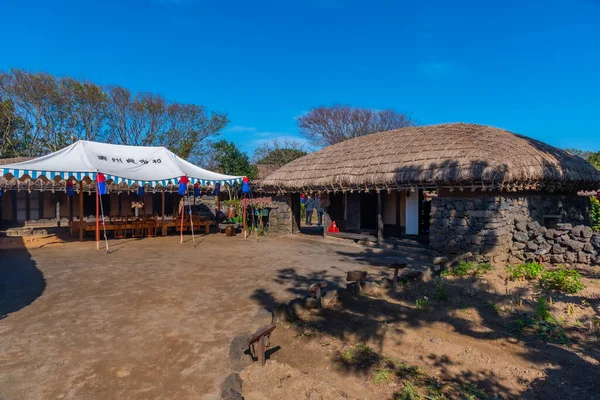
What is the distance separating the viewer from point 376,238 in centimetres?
1220

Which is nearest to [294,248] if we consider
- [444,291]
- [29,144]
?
[444,291]

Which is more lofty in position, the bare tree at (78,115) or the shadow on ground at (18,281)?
the bare tree at (78,115)

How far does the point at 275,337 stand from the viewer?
4.28 metres

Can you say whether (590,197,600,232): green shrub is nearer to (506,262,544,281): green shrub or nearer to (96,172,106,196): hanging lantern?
(506,262,544,281): green shrub

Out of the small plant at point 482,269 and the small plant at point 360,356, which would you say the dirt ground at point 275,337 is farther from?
the small plant at point 482,269

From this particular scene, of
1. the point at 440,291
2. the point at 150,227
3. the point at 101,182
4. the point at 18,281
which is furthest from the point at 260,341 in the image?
the point at 150,227

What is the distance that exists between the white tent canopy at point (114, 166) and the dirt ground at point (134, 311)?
217cm

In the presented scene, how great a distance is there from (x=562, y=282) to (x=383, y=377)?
432 cm

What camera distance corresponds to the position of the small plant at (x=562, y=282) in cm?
575

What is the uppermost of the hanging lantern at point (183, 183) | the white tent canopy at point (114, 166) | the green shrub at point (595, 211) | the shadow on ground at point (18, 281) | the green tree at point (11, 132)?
the green tree at point (11, 132)

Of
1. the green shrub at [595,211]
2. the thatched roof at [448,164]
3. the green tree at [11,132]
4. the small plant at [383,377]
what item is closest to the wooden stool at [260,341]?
the small plant at [383,377]

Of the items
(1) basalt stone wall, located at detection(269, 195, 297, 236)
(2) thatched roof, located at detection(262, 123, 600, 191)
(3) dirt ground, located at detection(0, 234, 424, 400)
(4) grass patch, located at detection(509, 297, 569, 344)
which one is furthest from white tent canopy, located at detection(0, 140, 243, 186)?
(4) grass patch, located at detection(509, 297, 569, 344)

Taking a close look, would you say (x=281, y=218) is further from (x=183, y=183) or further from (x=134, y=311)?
(x=134, y=311)

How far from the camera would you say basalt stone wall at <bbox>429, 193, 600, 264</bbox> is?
7988 millimetres
